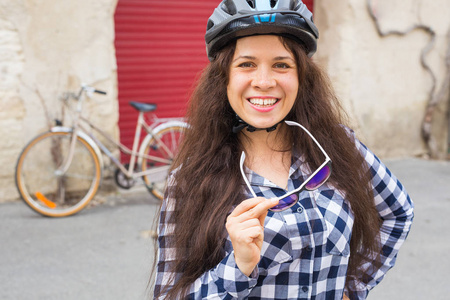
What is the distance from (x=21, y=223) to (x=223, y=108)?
3682 mm

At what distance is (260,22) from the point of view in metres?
1.50

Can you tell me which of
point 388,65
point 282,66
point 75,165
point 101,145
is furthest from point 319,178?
point 388,65

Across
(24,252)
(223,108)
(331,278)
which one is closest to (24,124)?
(24,252)

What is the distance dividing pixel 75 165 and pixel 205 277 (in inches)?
161

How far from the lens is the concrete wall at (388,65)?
272 inches

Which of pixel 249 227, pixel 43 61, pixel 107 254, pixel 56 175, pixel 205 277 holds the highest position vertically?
pixel 43 61

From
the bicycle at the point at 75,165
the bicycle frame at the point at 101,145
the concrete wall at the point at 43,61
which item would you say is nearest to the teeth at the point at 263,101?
the bicycle at the point at 75,165

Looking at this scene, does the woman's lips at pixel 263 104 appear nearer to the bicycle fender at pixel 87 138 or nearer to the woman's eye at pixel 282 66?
the woman's eye at pixel 282 66

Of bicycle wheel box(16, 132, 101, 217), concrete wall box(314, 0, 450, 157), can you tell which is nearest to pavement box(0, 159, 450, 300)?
bicycle wheel box(16, 132, 101, 217)

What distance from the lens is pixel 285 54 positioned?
1544mm

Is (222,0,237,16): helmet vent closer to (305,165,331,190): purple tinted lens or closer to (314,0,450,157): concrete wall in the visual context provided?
(305,165,331,190): purple tinted lens

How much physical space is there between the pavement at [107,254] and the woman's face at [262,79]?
79.9 inches

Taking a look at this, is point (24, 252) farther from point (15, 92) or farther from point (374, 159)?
point (374, 159)

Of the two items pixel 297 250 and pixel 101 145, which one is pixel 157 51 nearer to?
pixel 101 145
